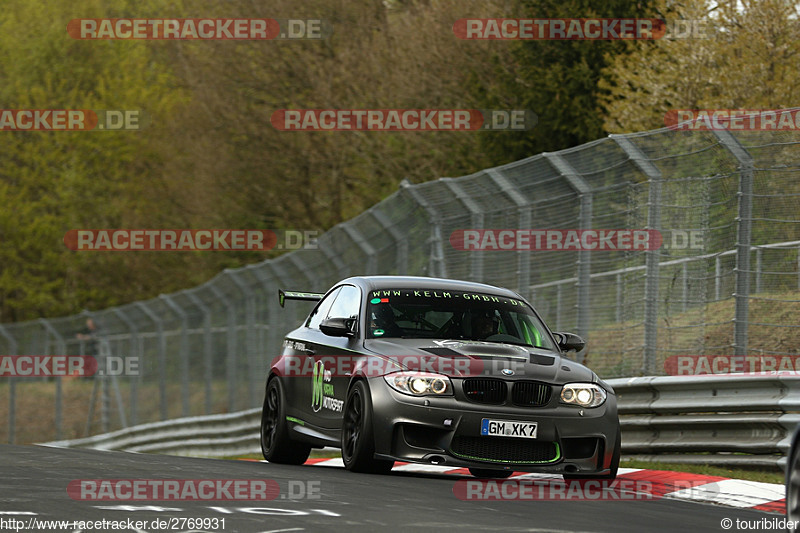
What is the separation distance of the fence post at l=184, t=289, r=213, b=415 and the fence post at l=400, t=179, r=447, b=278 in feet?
24.1

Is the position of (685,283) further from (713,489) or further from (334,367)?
(334,367)

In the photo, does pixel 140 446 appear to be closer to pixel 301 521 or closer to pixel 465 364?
pixel 465 364

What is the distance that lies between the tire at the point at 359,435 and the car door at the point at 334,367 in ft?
0.83

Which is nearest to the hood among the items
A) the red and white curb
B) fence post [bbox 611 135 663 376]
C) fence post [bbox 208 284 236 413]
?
the red and white curb

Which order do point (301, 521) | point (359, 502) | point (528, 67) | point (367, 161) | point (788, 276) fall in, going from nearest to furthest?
point (301, 521), point (359, 502), point (788, 276), point (528, 67), point (367, 161)

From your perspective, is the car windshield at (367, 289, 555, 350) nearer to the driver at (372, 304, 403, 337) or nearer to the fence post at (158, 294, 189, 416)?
the driver at (372, 304, 403, 337)

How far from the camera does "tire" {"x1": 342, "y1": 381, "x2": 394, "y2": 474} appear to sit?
10305 millimetres

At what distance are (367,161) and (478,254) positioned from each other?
913 inches

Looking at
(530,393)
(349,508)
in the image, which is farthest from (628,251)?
(349,508)

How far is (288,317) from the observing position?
70.8ft

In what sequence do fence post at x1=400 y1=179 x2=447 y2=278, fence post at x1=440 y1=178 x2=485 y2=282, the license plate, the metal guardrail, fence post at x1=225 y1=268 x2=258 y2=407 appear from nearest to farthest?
the license plate < the metal guardrail < fence post at x1=440 y1=178 x2=485 y2=282 < fence post at x1=400 y1=179 x2=447 y2=278 < fence post at x1=225 y1=268 x2=258 y2=407

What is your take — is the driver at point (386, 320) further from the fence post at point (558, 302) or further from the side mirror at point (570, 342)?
the fence post at point (558, 302)

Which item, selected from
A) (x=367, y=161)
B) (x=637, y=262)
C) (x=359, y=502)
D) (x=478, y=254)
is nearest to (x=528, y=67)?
(x=367, y=161)

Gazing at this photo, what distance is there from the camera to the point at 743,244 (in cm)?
1207
